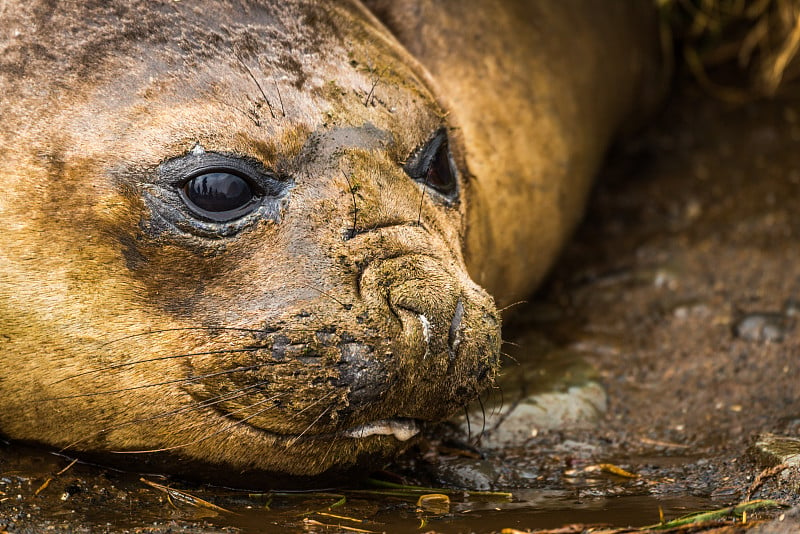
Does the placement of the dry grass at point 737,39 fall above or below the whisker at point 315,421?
above

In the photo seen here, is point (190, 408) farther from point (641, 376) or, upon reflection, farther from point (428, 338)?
point (641, 376)

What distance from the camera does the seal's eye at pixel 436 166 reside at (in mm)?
3373

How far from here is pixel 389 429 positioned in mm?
3027

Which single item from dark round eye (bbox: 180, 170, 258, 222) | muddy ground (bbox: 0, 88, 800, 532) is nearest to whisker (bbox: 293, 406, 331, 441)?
muddy ground (bbox: 0, 88, 800, 532)

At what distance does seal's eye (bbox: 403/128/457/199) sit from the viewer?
337cm

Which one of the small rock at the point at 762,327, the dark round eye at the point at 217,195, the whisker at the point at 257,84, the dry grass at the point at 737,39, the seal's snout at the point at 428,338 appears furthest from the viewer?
the dry grass at the point at 737,39

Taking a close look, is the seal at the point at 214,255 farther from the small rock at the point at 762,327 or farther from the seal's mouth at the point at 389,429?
the small rock at the point at 762,327

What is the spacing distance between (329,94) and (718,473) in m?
1.74

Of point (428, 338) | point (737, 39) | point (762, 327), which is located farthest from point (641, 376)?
point (737, 39)

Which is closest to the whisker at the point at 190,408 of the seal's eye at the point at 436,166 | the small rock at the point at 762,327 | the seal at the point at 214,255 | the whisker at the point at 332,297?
the seal at the point at 214,255

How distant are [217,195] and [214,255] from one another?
0.17 metres

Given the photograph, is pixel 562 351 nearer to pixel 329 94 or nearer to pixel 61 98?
pixel 329 94

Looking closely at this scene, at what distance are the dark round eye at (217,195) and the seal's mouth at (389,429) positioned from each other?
2.31 ft

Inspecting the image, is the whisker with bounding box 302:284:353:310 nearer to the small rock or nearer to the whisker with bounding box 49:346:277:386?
the whisker with bounding box 49:346:277:386
